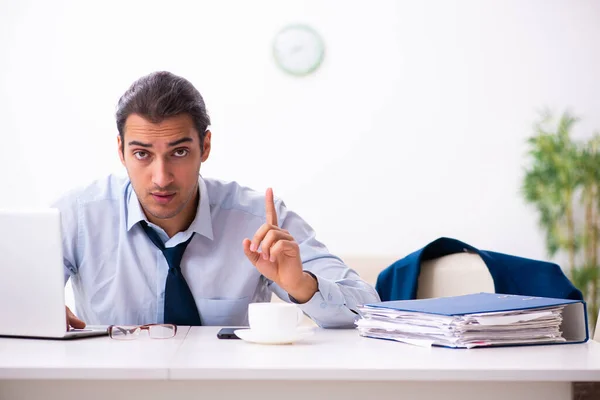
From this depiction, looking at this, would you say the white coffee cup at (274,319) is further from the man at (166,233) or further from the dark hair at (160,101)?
the dark hair at (160,101)

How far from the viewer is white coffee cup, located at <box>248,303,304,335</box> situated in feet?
4.88

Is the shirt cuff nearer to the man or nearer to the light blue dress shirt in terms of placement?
the man

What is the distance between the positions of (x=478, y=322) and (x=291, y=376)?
0.42 metres

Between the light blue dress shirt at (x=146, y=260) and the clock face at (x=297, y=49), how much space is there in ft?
10.6

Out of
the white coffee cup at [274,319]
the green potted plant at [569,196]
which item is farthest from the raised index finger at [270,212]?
the green potted plant at [569,196]

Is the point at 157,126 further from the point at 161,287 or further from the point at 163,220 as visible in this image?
the point at 161,287

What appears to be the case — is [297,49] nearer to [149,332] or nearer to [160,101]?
[160,101]

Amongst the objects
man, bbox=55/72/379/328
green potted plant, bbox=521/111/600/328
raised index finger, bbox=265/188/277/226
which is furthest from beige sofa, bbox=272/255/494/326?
green potted plant, bbox=521/111/600/328

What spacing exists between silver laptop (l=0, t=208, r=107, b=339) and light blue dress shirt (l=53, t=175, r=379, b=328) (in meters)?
0.56

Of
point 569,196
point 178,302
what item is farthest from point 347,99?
point 178,302

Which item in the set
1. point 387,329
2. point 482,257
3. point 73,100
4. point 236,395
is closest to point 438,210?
point 73,100

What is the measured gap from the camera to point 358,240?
5336 millimetres

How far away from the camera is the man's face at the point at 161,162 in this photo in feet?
6.64

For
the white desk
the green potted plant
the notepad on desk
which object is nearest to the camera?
the white desk
